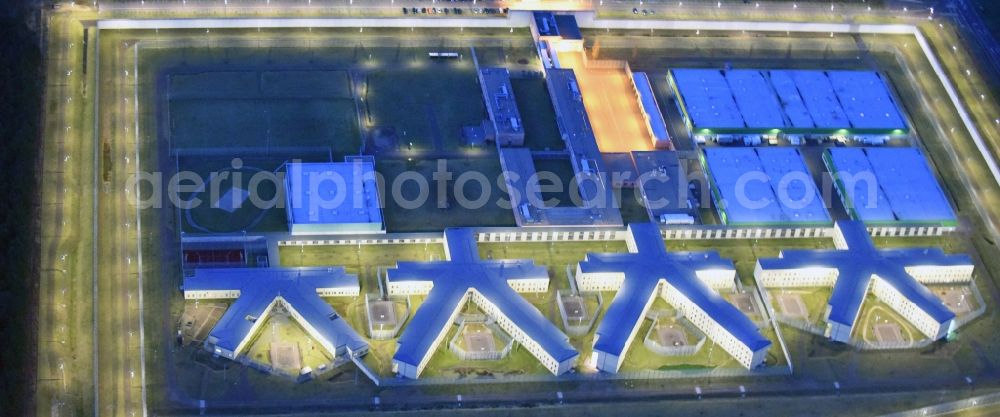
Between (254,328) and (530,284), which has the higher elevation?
(530,284)

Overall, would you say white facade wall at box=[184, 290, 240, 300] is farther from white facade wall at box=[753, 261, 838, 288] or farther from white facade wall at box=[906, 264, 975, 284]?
white facade wall at box=[906, 264, 975, 284]

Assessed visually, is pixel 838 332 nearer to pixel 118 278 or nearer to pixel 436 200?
pixel 436 200

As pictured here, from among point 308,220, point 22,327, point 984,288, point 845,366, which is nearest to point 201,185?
point 308,220

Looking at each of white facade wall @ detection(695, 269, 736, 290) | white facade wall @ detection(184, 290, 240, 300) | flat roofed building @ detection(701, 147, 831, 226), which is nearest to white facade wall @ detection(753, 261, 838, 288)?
white facade wall @ detection(695, 269, 736, 290)

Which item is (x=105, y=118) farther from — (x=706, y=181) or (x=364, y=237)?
(x=706, y=181)

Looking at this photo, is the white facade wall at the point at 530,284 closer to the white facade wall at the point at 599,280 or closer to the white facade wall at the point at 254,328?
the white facade wall at the point at 599,280

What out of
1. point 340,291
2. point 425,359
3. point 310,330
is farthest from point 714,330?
point 310,330
